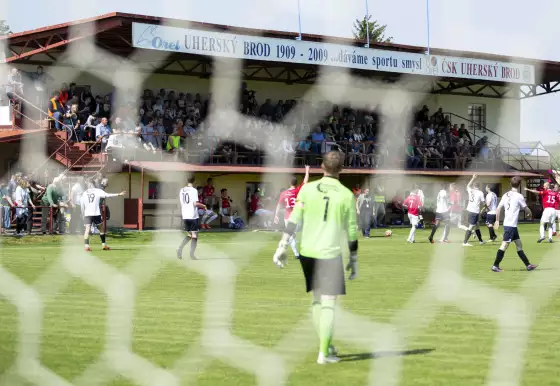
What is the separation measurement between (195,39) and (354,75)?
9330mm

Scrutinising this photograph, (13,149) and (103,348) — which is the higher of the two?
(13,149)

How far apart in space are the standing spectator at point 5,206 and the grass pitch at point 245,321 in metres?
4.15

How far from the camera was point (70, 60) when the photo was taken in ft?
38.8

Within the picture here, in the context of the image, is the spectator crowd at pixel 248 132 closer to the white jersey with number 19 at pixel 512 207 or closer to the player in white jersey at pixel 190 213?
the player in white jersey at pixel 190 213

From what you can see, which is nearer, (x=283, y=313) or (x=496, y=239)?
(x=283, y=313)

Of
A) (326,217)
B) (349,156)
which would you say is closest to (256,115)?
(349,156)

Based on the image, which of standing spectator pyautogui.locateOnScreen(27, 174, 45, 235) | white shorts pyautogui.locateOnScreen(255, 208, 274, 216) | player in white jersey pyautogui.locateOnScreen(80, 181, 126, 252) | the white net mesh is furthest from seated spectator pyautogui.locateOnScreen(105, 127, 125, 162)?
white shorts pyautogui.locateOnScreen(255, 208, 274, 216)

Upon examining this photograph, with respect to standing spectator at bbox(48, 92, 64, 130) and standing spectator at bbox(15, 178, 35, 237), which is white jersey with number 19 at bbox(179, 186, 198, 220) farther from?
standing spectator at bbox(15, 178, 35, 237)

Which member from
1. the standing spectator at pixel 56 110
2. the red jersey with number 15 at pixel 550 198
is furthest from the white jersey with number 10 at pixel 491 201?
the standing spectator at pixel 56 110

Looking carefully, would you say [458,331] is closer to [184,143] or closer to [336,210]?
[336,210]

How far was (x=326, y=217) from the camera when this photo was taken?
21.2ft

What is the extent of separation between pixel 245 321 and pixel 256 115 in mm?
16303

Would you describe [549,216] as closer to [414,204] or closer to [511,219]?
[414,204]

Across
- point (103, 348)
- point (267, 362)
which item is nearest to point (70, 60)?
point (103, 348)
